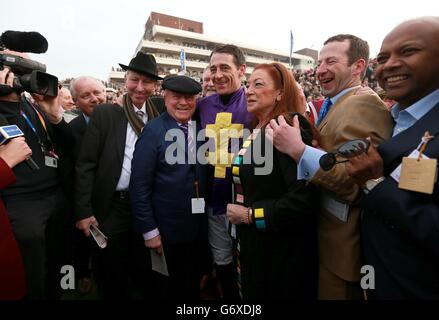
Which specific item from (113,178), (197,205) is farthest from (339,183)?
(113,178)

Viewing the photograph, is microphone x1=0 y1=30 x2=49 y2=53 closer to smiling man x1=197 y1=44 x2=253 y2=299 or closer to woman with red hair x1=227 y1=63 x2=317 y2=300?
smiling man x1=197 y1=44 x2=253 y2=299

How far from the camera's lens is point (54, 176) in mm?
2180

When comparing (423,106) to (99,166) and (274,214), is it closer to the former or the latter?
(274,214)

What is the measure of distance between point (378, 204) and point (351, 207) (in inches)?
14.9

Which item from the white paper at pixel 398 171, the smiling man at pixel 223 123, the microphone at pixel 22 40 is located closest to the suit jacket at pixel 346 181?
the white paper at pixel 398 171

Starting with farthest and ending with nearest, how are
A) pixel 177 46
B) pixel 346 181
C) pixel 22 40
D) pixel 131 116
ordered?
pixel 177 46 < pixel 131 116 < pixel 22 40 < pixel 346 181

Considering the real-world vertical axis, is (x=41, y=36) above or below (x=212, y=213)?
above

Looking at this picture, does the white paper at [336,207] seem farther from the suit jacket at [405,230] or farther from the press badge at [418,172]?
the press badge at [418,172]

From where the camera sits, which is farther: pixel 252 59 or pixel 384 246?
pixel 252 59

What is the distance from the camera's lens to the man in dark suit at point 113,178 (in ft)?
7.48

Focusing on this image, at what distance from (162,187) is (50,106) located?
1.12 m

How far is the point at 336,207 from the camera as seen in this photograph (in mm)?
1566
